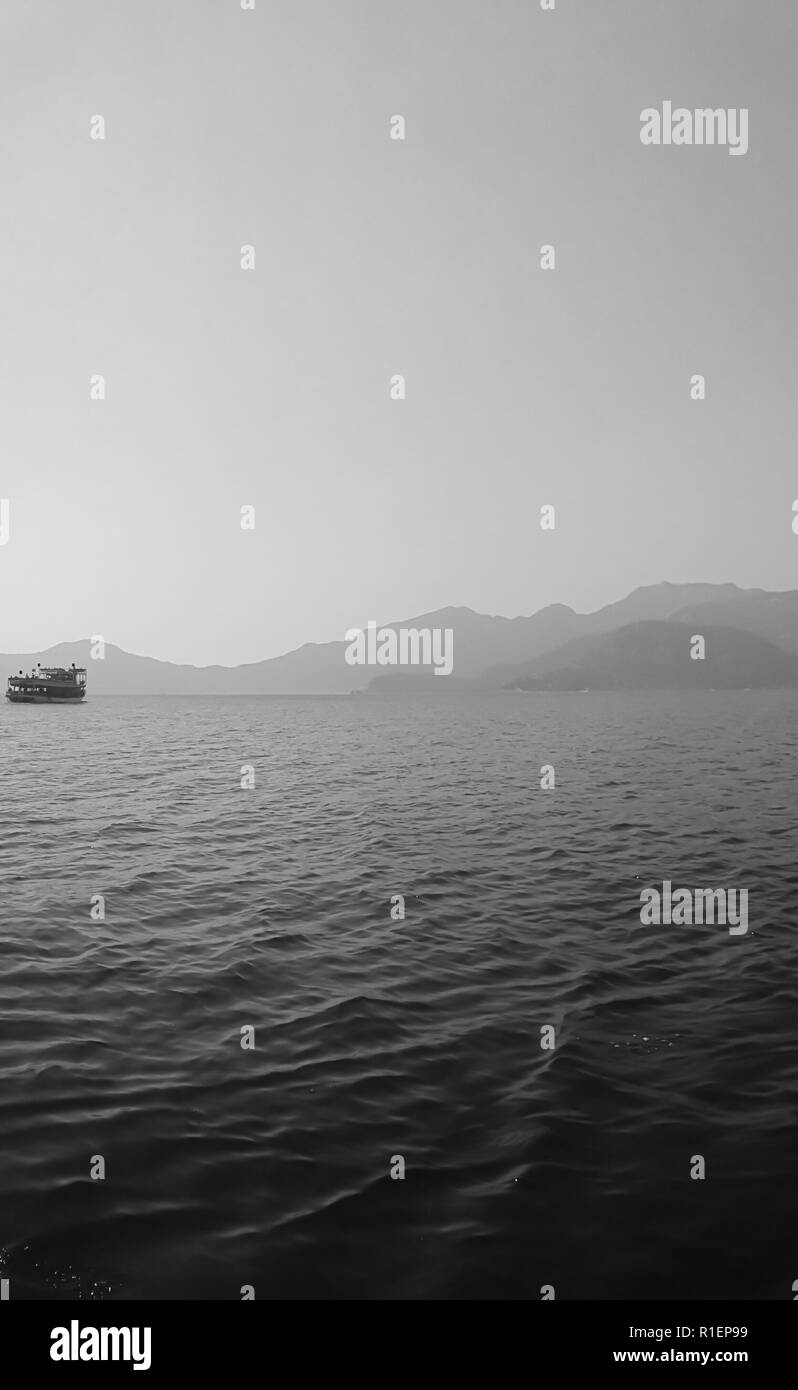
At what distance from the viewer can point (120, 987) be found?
14.9 meters

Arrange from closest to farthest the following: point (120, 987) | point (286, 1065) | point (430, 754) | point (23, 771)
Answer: point (286, 1065) < point (120, 987) < point (23, 771) < point (430, 754)

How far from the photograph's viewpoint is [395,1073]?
11.5 meters

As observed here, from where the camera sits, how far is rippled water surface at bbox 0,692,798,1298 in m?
7.61

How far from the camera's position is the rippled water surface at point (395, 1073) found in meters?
7.61

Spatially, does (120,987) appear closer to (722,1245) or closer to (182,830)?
(722,1245)

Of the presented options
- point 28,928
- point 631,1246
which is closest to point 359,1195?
point 631,1246

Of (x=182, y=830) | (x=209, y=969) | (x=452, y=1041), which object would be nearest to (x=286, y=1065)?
(x=452, y=1041)

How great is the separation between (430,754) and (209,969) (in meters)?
59.5
